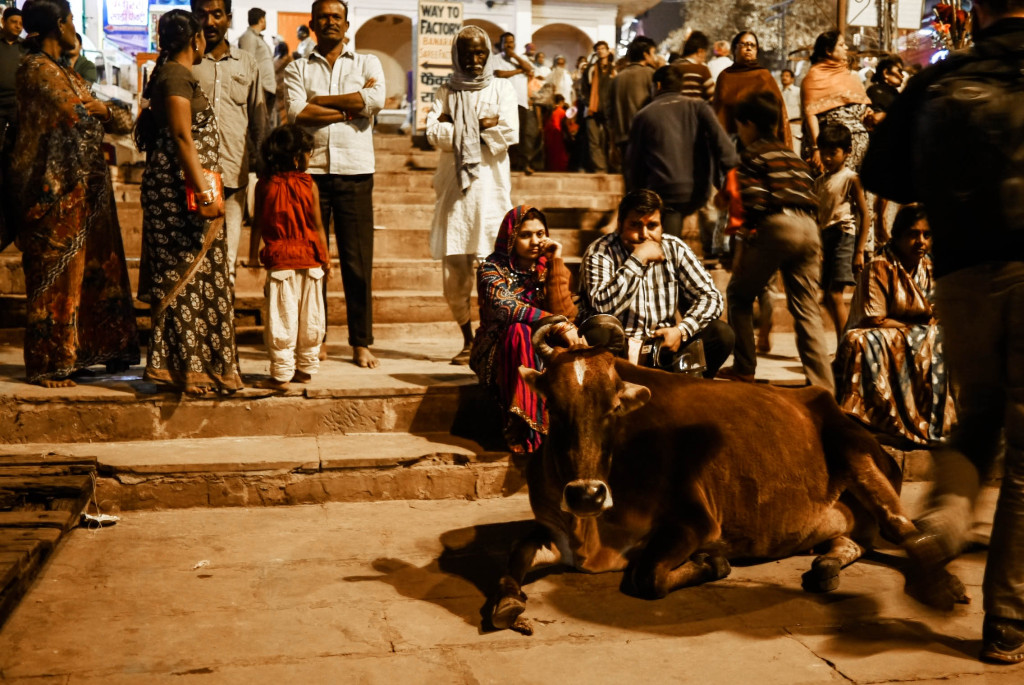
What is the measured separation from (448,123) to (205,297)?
7.42 feet

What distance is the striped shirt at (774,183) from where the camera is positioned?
6.38 m

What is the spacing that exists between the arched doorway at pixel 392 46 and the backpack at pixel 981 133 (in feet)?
92.0

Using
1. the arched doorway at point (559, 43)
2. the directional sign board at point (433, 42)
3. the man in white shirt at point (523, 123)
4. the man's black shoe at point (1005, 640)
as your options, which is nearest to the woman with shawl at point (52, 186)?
the man's black shoe at point (1005, 640)

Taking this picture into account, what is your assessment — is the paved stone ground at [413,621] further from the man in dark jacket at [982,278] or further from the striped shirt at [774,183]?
the striped shirt at [774,183]

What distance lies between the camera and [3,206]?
21.3ft

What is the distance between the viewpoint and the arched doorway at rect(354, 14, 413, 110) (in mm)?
30719

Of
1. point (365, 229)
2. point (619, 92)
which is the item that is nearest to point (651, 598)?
point (365, 229)

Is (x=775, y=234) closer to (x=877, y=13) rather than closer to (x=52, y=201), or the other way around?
(x=52, y=201)

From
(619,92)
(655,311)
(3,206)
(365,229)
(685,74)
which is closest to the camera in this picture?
(655,311)

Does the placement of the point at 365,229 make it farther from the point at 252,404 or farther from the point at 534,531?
the point at 534,531

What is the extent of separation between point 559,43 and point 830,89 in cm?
2287

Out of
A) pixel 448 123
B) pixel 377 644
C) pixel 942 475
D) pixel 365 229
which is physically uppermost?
pixel 448 123

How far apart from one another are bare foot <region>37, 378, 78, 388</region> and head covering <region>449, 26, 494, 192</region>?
2916 millimetres

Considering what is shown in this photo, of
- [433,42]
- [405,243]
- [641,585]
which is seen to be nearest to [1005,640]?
[641,585]
